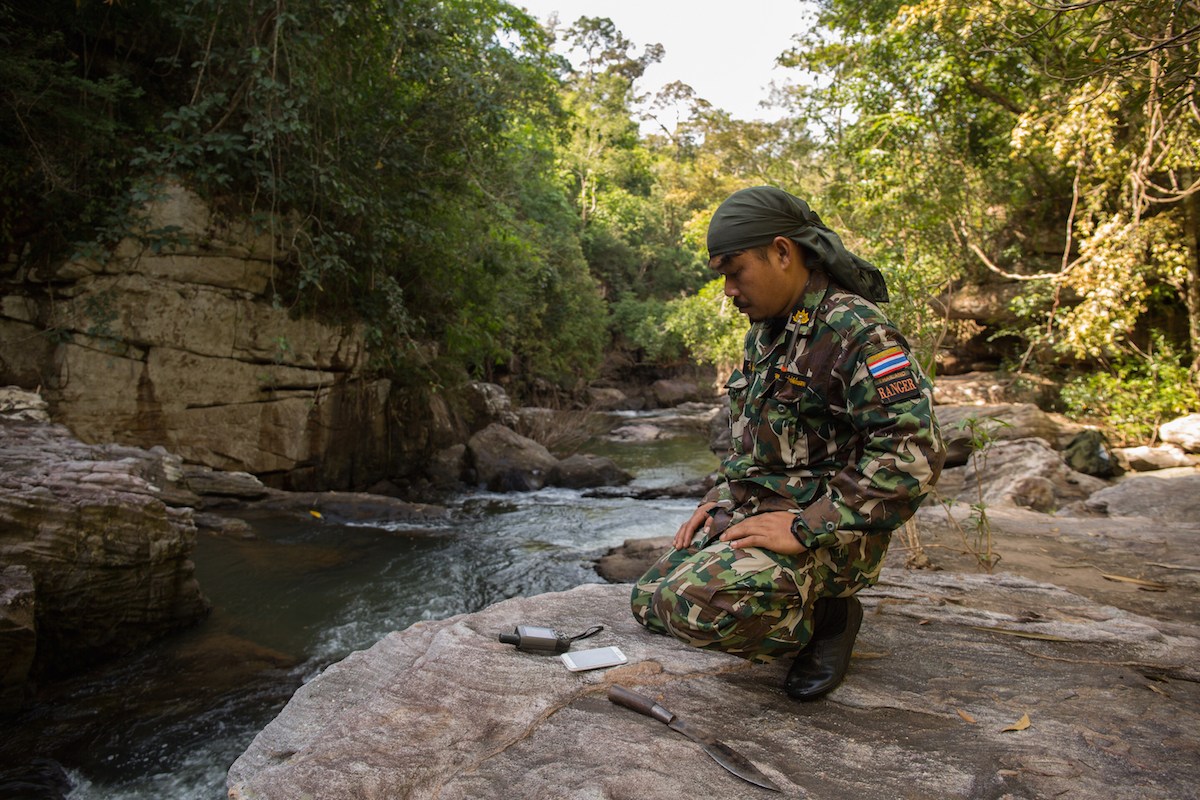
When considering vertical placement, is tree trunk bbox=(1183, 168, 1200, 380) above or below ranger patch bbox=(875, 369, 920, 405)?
above

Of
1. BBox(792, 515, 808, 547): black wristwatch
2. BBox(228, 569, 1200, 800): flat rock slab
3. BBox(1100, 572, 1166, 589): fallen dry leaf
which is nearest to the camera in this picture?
BBox(228, 569, 1200, 800): flat rock slab

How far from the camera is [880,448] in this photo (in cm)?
182

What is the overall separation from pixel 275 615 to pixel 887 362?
14.3 ft

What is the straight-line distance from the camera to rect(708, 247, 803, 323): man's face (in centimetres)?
205

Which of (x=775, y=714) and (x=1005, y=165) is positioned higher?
(x=1005, y=165)

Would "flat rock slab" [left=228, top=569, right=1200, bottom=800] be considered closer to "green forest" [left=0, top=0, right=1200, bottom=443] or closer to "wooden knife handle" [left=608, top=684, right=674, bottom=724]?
"wooden knife handle" [left=608, top=684, right=674, bottom=724]

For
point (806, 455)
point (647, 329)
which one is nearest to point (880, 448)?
point (806, 455)

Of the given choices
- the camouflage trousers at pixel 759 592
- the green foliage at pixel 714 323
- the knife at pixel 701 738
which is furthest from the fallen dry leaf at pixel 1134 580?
the green foliage at pixel 714 323

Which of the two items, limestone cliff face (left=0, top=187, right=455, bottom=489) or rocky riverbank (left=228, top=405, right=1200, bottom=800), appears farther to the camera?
limestone cliff face (left=0, top=187, right=455, bottom=489)

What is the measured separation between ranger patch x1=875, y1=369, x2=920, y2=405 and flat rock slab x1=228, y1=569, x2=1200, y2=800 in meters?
0.87

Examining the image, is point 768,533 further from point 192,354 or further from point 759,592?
point 192,354

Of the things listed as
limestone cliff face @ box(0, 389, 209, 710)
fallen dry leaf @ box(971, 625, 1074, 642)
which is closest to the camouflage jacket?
fallen dry leaf @ box(971, 625, 1074, 642)

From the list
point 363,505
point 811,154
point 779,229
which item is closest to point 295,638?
point 363,505

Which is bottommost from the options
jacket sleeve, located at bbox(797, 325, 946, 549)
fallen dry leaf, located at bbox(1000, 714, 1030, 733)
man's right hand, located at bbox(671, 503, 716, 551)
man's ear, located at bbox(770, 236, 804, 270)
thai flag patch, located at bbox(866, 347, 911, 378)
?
fallen dry leaf, located at bbox(1000, 714, 1030, 733)
